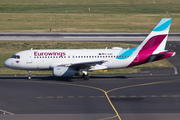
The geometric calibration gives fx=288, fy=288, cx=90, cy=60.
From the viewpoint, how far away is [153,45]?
41906 millimetres

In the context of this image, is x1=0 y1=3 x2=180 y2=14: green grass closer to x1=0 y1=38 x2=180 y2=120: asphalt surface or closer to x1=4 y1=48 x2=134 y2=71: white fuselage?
x1=4 y1=48 x2=134 y2=71: white fuselage

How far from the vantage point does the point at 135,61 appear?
41.6 metres

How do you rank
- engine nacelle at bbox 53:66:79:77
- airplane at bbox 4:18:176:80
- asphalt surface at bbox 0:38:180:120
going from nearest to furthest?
asphalt surface at bbox 0:38:180:120, engine nacelle at bbox 53:66:79:77, airplane at bbox 4:18:176:80

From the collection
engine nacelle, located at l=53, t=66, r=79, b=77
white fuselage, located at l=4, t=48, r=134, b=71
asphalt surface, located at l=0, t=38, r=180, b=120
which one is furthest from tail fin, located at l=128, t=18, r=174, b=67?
engine nacelle, located at l=53, t=66, r=79, b=77

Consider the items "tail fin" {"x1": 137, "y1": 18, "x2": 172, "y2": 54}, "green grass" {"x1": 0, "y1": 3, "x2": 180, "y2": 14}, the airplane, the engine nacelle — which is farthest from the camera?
"green grass" {"x1": 0, "y1": 3, "x2": 180, "y2": 14}

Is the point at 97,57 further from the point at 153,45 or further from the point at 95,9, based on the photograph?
the point at 95,9

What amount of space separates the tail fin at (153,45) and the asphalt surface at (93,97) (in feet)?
9.50

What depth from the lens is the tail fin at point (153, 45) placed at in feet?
136

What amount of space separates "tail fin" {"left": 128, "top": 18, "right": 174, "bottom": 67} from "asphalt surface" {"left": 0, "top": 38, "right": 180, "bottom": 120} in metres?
2.90

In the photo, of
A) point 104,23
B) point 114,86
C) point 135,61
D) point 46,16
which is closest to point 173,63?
point 135,61

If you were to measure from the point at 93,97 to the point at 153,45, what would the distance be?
14.3 metres

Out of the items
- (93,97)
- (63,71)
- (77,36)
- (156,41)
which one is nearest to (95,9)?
(77,36)

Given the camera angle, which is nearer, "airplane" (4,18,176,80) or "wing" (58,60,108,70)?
"wing" (58,60,108,70)

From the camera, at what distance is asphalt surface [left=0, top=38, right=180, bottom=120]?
2686 cm
